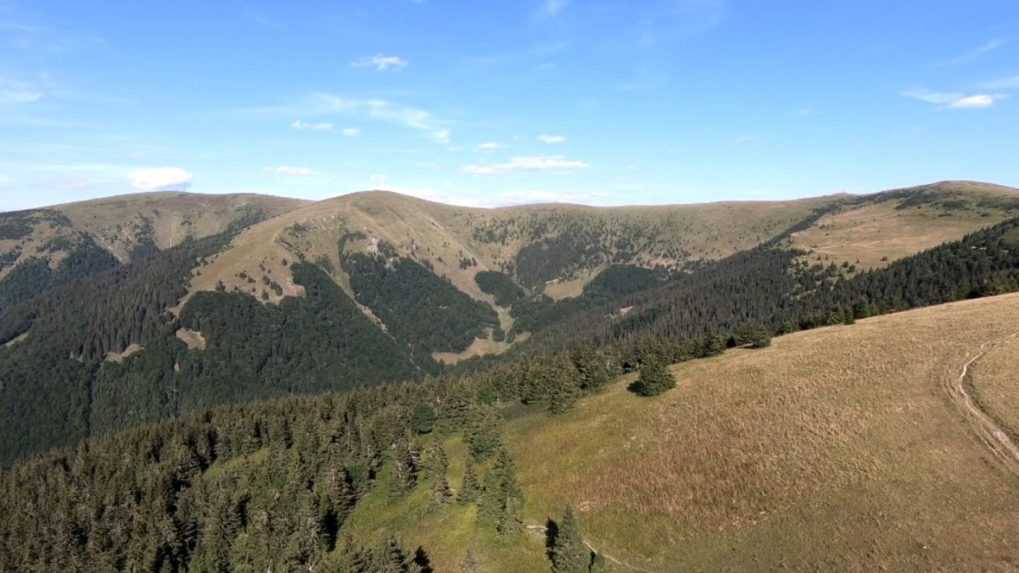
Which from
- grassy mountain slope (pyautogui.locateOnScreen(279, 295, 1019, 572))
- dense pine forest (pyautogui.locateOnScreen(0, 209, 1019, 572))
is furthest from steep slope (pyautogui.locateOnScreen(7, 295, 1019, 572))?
dense pine forest (pyautogui.locateOnScreen(0, 209, 1019, 572))

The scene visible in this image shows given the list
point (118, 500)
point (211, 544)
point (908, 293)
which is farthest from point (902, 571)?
point (908, 293)

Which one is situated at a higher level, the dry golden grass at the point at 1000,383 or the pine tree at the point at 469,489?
the dry golden grass at the point at 1000,383

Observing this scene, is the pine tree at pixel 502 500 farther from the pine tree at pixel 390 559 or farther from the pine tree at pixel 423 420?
the pine tree at pixel 423 420

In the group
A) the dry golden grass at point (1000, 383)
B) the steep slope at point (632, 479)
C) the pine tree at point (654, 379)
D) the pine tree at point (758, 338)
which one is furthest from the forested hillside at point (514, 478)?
the dry golden grass at point (1000, 383)

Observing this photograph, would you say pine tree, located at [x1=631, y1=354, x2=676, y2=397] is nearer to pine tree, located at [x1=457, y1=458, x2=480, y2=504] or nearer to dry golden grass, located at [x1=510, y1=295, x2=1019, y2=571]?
dry golden grass, located at [x1=510, y1=295, x2=1019, y2=571]

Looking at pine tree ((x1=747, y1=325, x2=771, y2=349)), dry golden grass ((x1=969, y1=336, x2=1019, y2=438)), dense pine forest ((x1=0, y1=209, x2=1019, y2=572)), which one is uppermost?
dry golden grass ((x1=969, y1=336, x2=1019, y2=438))

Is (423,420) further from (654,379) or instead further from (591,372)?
(654,379)
